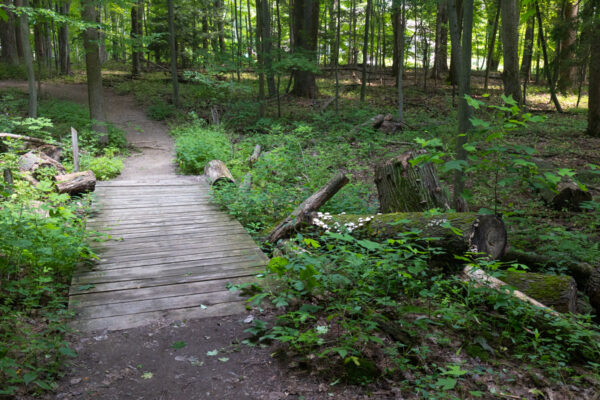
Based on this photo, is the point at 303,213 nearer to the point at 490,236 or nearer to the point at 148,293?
the point at 148,293

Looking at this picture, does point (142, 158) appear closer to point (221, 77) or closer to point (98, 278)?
point (98, 278)

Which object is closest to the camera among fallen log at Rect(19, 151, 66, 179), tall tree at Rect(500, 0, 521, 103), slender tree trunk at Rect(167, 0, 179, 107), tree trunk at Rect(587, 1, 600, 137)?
fallen log at Rect(19, 151, 66, 179)

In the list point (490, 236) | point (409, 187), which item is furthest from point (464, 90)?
point (490, 236)

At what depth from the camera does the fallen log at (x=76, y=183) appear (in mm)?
7789

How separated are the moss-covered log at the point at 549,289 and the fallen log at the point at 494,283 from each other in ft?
0.41

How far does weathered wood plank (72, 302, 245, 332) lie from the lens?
3695mm

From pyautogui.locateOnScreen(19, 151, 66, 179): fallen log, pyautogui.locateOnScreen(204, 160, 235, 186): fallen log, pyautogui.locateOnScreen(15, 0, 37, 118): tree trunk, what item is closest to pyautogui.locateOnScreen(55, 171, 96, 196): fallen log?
pyautogui.locateOnScreen(19, 151, 66, 179): fallen log

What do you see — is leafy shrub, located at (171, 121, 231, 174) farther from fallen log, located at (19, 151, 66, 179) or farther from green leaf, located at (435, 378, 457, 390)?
green leaf, located at (435, 378, 457, 390)

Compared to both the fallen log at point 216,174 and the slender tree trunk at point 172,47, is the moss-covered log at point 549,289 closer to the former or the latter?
the fallen log at point 216,174

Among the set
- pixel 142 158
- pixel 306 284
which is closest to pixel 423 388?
pixel 306 284

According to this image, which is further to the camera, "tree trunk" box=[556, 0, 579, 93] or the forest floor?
"tree trunk" box=[556, 0, 579, 93]

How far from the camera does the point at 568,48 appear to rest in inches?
519

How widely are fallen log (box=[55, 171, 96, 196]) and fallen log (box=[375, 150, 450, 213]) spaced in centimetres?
609

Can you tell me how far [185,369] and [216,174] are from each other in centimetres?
666
